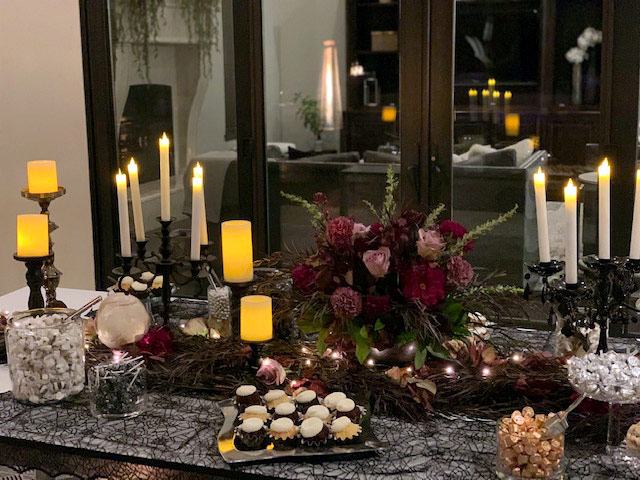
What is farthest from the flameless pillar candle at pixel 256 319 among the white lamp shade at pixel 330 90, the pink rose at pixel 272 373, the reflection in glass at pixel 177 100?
the white lamp shade at pixel 330 90

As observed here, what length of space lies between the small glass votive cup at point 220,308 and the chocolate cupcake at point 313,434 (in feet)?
1.81

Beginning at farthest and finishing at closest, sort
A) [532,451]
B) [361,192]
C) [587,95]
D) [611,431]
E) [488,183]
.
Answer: [587,95] → [361,192] → [488,183] → [611,431] → [532,451]

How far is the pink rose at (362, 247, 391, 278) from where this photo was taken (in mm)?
1743

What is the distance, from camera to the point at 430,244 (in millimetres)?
1762

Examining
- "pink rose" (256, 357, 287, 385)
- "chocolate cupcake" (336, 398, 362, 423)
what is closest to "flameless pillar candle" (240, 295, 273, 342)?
"pink rose" (256, 357, 287, 385)

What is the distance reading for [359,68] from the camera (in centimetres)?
521

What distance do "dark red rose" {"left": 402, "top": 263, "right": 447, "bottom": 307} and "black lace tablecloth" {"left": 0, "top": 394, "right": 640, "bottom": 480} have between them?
23 centimetres

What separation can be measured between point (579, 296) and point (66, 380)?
1.01m

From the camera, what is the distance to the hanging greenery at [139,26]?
3.96 metres

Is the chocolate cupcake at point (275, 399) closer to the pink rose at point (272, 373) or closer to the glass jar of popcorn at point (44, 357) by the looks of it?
the pink rose at point (272, 373)

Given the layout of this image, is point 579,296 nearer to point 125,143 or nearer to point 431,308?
point 431,308

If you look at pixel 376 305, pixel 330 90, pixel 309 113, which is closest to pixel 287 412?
pixel 376 305

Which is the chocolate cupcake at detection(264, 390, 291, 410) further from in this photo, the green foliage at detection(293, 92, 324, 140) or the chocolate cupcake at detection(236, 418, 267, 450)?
the green foliage at detection(293, 92, 324, 140)

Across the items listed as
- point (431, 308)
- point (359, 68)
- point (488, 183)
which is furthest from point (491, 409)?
point (359, 68)
